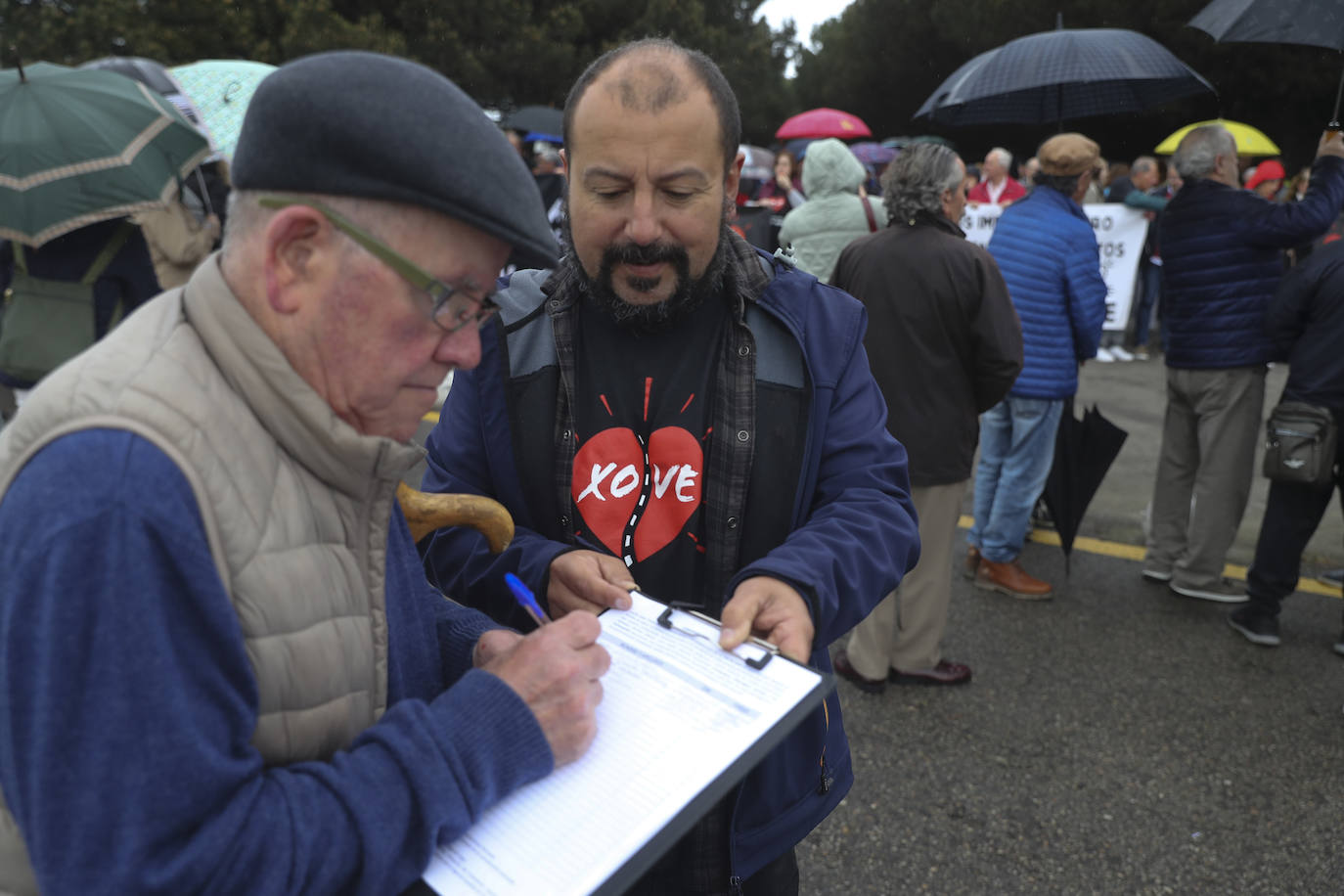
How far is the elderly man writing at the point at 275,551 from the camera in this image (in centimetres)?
76

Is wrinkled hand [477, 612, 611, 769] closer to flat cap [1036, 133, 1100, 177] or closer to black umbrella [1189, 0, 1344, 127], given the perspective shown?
black umbrella [1189, 0, 1344, 127]

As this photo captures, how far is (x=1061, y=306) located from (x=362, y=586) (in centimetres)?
399

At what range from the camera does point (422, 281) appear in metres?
0.96

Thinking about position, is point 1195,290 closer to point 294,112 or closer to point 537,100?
point 294,112

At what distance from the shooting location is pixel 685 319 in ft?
5.64

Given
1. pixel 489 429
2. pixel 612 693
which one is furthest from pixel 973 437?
A: pixel 612 693

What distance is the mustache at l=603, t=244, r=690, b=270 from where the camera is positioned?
1581 mm

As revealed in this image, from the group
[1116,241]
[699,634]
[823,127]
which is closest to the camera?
[699,634]

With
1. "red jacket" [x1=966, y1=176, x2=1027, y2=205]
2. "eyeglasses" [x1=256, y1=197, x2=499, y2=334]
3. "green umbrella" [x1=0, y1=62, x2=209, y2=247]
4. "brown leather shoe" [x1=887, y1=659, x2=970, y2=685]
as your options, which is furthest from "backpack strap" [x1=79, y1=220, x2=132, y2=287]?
"red jacket" [x1=966, y1=176, x2=1027, y2=205]

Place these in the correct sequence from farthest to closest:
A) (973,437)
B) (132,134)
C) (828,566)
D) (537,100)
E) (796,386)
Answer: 1. (537,100)
2. (973,437)
3. (132,134)
4. (796,386)
5. (828,566)

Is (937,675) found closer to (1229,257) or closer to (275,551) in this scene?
(1229,257)

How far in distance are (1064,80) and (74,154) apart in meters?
4.26

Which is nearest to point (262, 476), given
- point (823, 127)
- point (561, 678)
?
point (561, 678)

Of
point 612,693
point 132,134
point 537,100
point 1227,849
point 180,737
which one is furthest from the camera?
point 537,100
